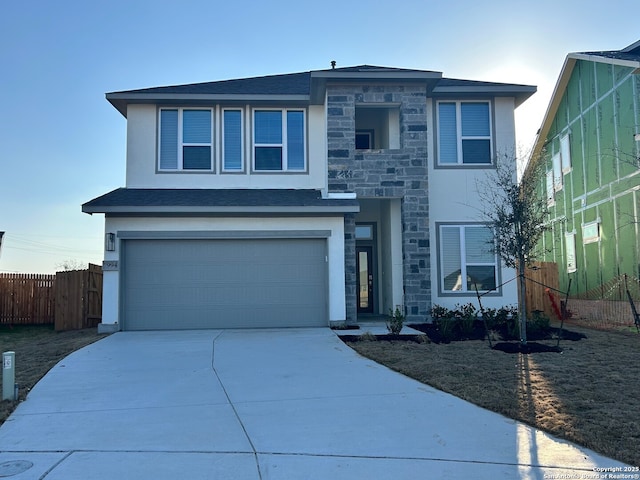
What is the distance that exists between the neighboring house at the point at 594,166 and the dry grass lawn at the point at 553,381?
6.34 metres

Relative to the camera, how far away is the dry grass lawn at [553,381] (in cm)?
578

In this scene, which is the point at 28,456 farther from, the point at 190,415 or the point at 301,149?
the point at 301,149

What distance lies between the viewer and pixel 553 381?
7996 millimetres

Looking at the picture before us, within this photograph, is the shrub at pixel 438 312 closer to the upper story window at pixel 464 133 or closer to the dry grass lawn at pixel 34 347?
the upper story window at pixel 464 133

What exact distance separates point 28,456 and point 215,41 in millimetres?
11097

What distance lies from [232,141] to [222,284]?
4.13m

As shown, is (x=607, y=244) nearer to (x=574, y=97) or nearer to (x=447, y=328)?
(x=574, y=97)

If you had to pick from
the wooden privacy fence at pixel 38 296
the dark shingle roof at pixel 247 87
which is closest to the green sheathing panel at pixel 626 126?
the dark shingle roof at pixel 247 87

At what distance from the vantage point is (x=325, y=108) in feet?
50.6

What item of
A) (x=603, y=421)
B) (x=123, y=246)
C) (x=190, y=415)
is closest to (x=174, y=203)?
(x=123, y=246)

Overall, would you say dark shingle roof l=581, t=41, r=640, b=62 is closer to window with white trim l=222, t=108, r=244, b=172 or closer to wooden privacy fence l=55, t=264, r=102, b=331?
window with white trim l=222, t=108, r=244, b=172

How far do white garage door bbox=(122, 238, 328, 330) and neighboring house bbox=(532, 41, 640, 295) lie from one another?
702 cm

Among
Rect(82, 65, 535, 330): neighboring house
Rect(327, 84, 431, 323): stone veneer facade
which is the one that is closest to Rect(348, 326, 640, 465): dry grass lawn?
Rect(82, 65, 535, 330): neighboring house

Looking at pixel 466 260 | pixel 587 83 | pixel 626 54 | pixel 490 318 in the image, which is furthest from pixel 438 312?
pixel 587 83
